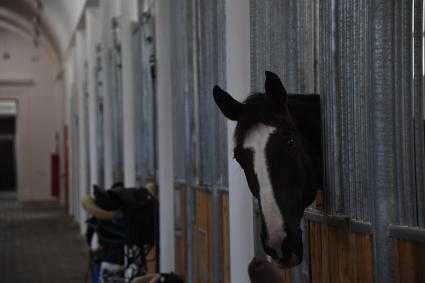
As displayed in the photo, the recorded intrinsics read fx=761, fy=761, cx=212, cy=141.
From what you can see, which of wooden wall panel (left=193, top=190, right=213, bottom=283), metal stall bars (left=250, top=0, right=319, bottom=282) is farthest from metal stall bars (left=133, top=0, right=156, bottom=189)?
metal stall bars (left=250, top=0, right=319, bottom=282)

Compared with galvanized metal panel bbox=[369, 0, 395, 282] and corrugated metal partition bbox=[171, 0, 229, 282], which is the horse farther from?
corrugated metal partition bbox=[171, 0, 229, 282]

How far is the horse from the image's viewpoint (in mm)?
2666

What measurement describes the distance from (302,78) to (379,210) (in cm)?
98

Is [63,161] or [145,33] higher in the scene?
[145,33]

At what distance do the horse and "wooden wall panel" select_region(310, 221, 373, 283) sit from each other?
8.7 inches

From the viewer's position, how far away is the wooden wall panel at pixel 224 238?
4573 mm

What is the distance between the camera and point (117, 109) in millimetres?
8789

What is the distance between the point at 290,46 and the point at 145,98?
13.0 ft

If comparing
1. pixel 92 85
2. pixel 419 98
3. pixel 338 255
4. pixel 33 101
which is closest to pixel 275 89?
pixel 419 98

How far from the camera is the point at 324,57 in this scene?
3039 millimetres

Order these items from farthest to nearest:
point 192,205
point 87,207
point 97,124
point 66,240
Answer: point 66,240, point 97,124, point 87,207, point 192,205

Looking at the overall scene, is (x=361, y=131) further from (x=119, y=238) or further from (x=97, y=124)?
(x=97, y=124)

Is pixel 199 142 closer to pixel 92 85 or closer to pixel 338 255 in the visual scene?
pixel 338 255

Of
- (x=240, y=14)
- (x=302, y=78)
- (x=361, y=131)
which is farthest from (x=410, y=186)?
(x=240, y=14)
